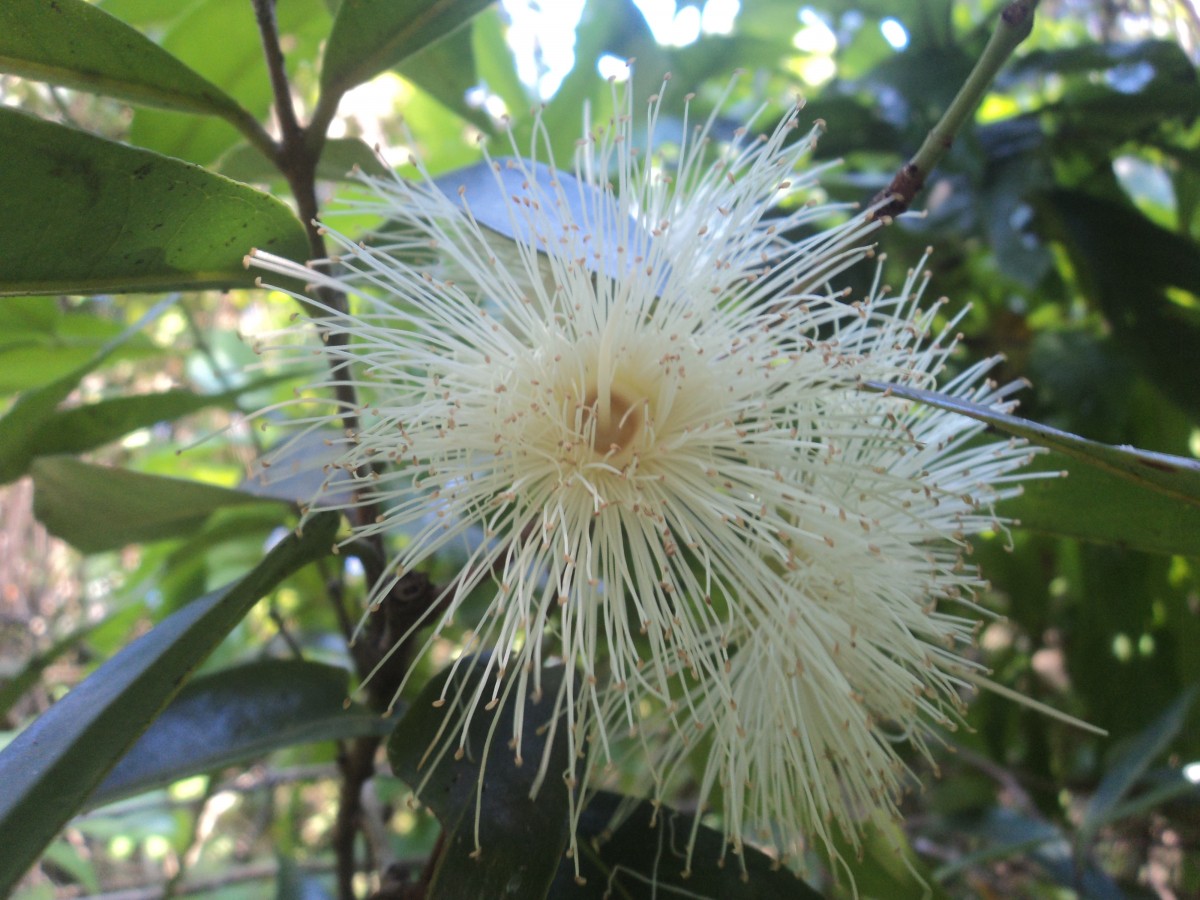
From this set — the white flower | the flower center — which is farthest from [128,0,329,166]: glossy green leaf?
the flower center

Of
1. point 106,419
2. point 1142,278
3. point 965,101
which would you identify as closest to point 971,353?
point 1142,278

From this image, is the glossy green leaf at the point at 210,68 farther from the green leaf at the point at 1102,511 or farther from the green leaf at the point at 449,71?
the green leaf at the point at 1102,511

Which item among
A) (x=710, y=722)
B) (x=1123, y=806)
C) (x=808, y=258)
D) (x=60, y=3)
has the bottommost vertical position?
(x=1123, y=806)

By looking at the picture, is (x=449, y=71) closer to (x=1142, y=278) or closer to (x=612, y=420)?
(x=612, y=420)

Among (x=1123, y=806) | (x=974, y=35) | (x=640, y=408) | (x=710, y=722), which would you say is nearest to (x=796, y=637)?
(x=710, y=722)

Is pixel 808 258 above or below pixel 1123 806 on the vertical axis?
above

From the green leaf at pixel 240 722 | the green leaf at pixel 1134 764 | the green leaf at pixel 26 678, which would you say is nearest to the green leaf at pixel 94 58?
the green leaf at pixel 240 722

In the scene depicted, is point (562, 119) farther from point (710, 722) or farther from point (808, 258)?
point (710, 722)
